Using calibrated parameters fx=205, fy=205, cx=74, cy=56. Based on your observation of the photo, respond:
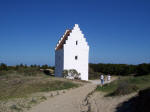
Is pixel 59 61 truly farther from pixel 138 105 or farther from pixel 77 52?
pixel 138 105

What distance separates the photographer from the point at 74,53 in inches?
1179

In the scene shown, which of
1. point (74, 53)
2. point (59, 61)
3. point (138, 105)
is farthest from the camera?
point (59, 61)

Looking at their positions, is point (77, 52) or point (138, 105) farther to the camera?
point (77, 52)

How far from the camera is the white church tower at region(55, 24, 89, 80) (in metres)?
29.4

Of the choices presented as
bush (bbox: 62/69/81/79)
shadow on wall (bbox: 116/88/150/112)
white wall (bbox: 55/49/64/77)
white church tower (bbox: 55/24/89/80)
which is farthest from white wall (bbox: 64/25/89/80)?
shadow on wall (bbox: 116/88/150/112)

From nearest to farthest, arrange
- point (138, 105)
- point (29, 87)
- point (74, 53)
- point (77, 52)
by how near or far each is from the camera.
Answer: point (138, 105) → point (29, 87) → point (74, 53) → point (77, 52)

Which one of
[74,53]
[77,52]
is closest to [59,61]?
[74,53]

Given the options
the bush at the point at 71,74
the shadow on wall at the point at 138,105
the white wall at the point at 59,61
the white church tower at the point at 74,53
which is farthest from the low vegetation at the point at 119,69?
the shadow on wall at the point at 138,105

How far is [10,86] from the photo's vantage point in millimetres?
22547

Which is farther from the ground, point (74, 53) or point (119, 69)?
point (74, 53)

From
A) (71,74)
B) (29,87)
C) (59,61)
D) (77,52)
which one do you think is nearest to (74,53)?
(77,52)

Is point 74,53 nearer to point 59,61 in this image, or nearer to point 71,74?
point 59,61

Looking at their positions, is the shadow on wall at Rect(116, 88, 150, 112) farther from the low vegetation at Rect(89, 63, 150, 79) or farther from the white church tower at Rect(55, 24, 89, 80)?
the low vegetation at Rect(89, 63, 150, 79)

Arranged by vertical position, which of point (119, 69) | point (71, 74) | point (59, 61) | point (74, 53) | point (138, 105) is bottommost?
point (138, 105)
